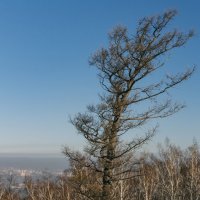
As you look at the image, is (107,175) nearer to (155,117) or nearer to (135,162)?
(135,162)

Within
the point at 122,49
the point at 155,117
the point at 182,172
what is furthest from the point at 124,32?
the point at 182,172

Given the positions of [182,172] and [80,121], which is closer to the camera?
[80,121]

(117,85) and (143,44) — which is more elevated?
(143,44)

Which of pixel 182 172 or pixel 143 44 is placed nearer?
Result: pixel 143 44

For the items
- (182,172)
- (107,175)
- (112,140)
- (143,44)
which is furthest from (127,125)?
(182,172)

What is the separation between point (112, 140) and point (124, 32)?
4.28 metres

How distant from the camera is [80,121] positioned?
18031mm

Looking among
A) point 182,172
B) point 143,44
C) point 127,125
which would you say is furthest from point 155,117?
point 182,172

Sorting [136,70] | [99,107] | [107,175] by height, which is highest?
[136,70]

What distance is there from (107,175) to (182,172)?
149 feet

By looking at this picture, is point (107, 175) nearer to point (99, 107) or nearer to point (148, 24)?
point (99, 107)

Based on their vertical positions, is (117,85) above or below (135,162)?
above

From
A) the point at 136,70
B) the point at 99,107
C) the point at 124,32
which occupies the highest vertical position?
the point at 124,32

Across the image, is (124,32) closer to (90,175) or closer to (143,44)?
(143,44)
